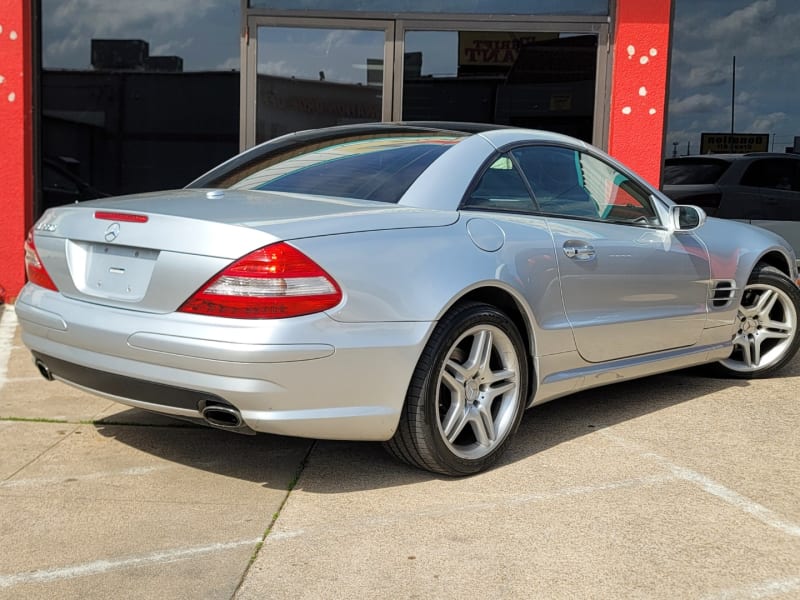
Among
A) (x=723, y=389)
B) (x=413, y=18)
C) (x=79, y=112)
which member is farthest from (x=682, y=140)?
(x=79, y=112)

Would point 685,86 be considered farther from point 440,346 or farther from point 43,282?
point 43,282

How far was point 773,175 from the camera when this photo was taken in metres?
8.64

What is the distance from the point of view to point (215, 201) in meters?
3.58

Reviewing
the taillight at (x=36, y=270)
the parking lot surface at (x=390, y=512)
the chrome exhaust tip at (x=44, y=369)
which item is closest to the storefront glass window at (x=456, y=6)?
the parking lot surface at (x=390, y=512)

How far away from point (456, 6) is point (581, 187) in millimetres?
3907

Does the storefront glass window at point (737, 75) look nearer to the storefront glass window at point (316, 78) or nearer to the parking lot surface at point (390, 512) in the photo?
the storefront glass window at point (316, 78)

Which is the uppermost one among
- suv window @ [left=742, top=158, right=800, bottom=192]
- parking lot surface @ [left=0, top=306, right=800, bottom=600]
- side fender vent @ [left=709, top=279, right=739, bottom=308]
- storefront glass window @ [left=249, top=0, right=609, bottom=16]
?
storefront glass window @ [left=249, top=0, right=609, bottom=16]

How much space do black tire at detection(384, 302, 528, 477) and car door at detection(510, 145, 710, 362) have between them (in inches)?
17.1

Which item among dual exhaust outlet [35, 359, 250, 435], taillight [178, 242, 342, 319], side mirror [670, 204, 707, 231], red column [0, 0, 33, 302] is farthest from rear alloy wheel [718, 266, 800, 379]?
red column [0, 0, 33, 302]

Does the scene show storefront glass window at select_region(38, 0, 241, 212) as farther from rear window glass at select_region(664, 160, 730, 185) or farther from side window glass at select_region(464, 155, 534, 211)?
side window glass at select_region(464, 155, 534, 211)

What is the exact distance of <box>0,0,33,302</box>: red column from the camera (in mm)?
7688

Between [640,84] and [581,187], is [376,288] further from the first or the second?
[640,84]

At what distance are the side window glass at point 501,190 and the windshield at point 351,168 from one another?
8.3 inches

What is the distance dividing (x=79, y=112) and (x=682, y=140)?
17.8 feet
